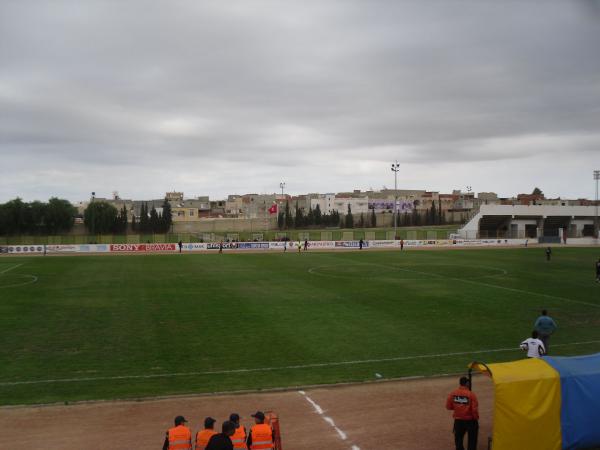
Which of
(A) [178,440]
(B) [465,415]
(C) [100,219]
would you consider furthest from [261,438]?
(C) [100,219]

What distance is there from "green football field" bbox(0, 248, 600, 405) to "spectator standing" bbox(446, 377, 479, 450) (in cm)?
531

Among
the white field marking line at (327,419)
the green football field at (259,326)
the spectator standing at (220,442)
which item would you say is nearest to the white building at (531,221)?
the green football field at (259,326)

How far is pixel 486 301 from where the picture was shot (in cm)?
2845

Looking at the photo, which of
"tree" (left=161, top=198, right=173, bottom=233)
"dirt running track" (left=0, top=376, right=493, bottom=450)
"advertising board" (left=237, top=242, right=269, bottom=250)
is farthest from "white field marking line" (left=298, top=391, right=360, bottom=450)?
"tree" (left=161, top=198, right=173, bottom=233)

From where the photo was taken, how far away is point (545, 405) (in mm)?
9914

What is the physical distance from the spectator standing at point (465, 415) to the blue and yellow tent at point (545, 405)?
42cm

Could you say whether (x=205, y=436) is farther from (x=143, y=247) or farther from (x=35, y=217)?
(x=35, y=217)

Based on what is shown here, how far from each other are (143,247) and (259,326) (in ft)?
168

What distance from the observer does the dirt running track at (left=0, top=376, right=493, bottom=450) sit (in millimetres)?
11203

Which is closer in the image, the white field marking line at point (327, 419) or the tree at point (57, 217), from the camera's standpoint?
the white field marking line at point (327, 419)

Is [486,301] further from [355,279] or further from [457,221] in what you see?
[457,221]

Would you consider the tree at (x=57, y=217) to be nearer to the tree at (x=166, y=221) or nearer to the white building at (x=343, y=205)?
the tree at (x=166, y=221)

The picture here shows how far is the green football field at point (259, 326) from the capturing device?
16.0 metres

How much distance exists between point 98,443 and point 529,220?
93.6 metres
